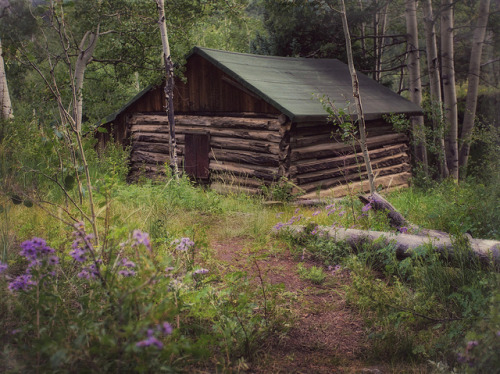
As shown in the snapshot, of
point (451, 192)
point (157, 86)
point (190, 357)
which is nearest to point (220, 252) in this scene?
point (190, 357)

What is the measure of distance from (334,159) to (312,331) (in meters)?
7.82

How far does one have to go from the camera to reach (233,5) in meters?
14.4

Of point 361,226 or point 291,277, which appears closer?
A: point 291,277

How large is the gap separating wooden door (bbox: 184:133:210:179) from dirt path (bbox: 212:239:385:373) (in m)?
6.52

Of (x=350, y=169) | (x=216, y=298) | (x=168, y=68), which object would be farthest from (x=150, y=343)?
(x=350, y=169)

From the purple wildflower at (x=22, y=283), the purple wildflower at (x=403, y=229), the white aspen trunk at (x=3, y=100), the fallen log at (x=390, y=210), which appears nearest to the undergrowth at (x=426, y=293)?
the fallen log at (x=390, y=210)

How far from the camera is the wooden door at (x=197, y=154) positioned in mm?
12086

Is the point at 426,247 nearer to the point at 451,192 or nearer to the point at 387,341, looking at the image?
the point at 387,341

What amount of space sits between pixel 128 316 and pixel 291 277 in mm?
2783

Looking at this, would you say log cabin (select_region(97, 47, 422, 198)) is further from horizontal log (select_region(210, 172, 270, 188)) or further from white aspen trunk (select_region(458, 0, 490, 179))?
white aspen trunk (select_region(458, 0, 490, 179))

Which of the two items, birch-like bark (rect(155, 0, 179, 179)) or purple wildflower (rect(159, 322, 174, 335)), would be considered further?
birch-like bark (rect(155, 0, 179, 179))

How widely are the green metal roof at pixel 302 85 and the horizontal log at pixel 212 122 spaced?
2.23 ft

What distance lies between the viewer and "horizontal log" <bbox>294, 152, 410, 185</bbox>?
10.7 metres

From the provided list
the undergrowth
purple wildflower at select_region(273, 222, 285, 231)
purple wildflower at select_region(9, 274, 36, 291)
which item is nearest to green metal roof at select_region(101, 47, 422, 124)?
purple wildflower at select_region(273, 222, 285, 231)
